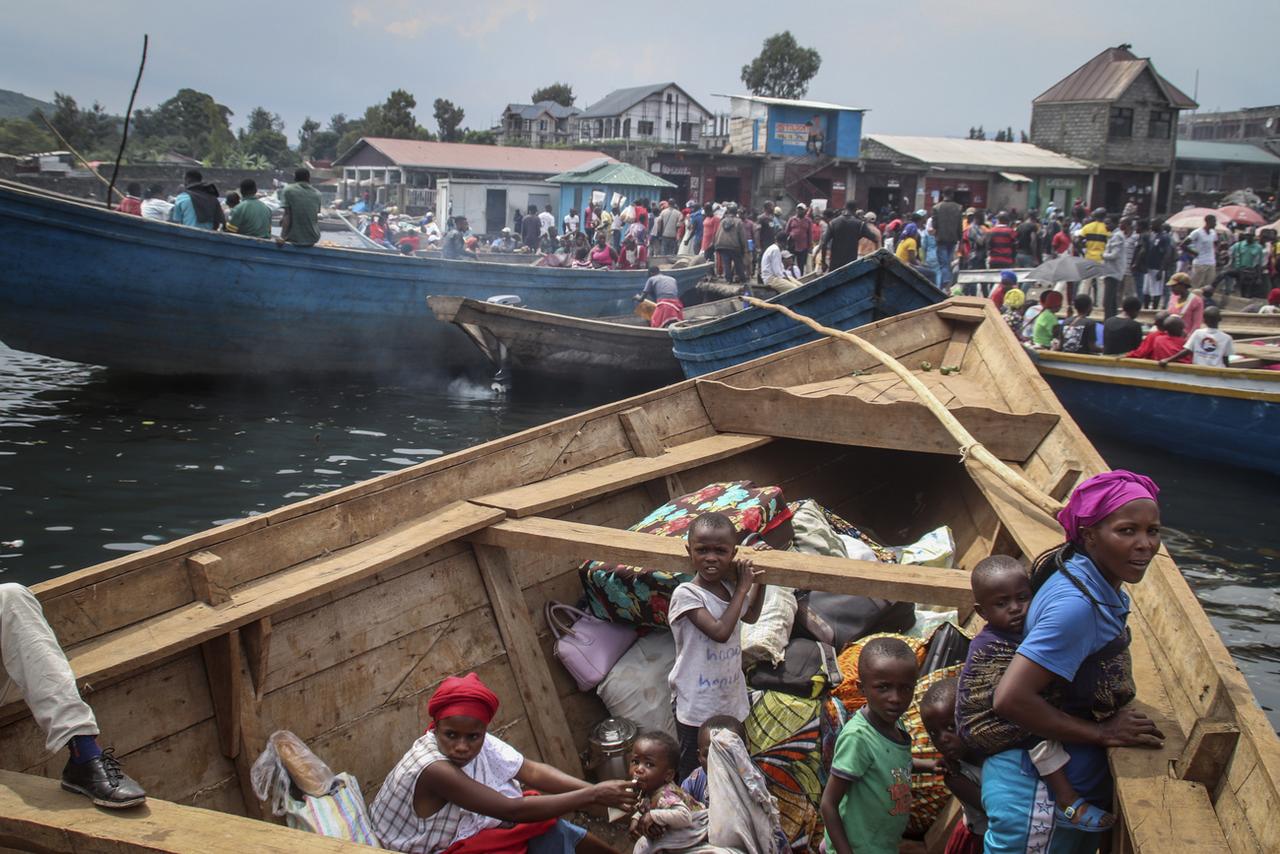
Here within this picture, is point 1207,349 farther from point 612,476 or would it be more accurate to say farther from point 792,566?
point 792,566

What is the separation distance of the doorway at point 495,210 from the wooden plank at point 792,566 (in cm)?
2922

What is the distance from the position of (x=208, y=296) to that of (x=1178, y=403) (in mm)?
10480

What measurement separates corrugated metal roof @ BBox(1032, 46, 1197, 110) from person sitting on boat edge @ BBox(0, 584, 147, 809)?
44.3 metres

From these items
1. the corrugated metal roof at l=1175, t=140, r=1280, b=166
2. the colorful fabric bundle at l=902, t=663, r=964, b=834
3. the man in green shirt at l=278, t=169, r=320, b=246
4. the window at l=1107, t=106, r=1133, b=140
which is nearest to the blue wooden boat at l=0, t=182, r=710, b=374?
the man in green shirt at l=278, t=169, r=320, b=246

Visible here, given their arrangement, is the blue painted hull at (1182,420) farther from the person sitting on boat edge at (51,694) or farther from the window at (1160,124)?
the window at (1160,124)

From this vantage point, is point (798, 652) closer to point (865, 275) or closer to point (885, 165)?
point (865, 275)

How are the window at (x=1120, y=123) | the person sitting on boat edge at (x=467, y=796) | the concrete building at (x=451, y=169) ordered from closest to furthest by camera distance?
the person sitting on boat edge at (x=467, y=796)
the concrete building at (x=451, y=169)
the window at (x=1120, y=123)

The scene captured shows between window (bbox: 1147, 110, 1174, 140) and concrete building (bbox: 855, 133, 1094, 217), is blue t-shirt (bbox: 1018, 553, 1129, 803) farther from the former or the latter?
window (bbox: 1147, 110, 1174, 140)

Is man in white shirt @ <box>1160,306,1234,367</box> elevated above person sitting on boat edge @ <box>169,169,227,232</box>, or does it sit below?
below

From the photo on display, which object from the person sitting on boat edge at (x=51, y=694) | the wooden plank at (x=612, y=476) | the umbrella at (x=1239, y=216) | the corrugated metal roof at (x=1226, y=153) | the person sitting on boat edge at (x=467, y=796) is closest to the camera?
the person sitting on boat edge at (x=51, y=694)

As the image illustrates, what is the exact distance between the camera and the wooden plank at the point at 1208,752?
2301mm

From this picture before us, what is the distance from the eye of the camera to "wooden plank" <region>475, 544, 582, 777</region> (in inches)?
161

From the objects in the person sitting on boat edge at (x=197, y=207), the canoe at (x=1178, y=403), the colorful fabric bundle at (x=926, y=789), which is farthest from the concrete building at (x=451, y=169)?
the colorful fabric bundle at (x=926, y=789)

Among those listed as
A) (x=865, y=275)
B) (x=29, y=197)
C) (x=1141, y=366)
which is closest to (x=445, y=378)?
(x=29, y=197)
